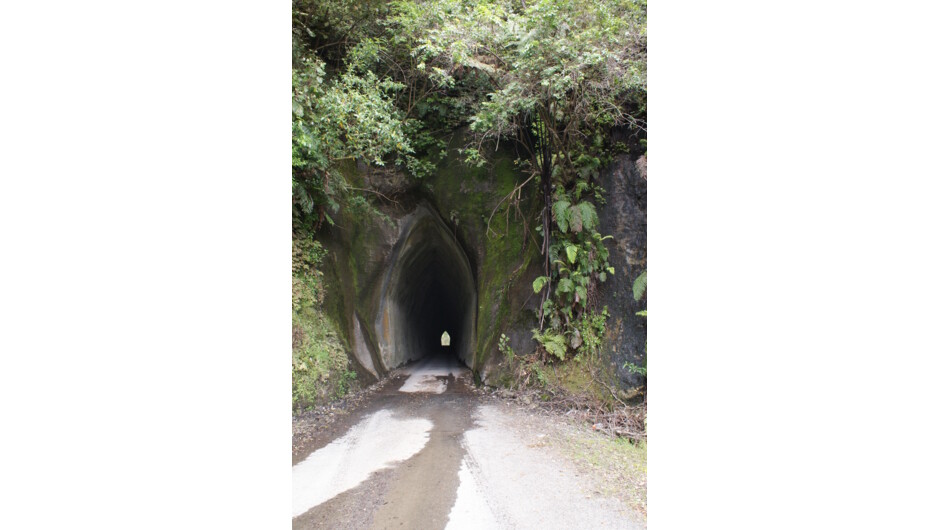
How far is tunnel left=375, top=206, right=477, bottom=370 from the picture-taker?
13.6 m

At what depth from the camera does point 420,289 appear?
19891 mm

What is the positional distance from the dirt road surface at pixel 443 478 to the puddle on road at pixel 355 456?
0.01 meters

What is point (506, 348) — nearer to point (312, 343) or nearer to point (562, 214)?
point (562, 214)

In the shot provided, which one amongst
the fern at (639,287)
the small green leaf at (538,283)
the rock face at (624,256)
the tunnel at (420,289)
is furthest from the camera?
the tunnel at (420,289)

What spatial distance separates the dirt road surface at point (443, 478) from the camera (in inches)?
148

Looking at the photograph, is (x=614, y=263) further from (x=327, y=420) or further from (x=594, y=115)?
(x=327, y=420)

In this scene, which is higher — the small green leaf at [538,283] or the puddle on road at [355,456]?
the small green leaf at [538,283]

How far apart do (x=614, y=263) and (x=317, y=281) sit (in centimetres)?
662

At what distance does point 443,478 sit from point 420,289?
50.7ft

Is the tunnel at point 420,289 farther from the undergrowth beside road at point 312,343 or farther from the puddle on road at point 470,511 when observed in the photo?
the puddle on road at point 470,511

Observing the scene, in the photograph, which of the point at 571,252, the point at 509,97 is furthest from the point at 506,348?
the point at 509,97

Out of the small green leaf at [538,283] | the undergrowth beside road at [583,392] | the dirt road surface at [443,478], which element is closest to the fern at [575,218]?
the small green leaf at [538,283]

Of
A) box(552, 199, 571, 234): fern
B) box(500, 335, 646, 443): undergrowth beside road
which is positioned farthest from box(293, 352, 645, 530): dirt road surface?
box(552, 199, 571, 234): fern

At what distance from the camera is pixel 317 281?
882cm
